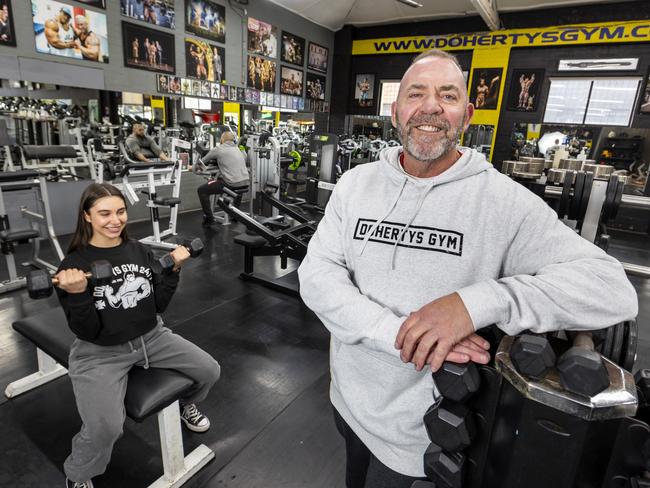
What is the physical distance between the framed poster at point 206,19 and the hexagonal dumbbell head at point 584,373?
7903mm

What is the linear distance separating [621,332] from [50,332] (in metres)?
2.27

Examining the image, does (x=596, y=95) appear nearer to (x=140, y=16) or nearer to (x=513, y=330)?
(x=140, y=16)

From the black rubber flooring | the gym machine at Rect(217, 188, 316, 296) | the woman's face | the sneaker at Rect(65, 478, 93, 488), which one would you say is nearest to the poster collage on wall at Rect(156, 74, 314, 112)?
the gym machine at Rect(217, 188, 316, 296)

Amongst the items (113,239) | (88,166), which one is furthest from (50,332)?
(88,166)

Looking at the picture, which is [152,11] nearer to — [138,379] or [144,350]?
[144,350]

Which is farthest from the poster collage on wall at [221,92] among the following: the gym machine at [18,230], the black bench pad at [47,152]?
the gym machine at [18,230]

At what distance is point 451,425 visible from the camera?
1.81ft

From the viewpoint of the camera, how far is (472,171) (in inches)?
36.1

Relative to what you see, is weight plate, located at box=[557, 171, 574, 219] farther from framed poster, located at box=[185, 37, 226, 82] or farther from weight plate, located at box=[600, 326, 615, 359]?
framed poster, located at box=[185, 37, 226, 82]

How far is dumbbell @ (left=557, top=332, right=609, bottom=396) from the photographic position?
43cm

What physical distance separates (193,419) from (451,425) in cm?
177

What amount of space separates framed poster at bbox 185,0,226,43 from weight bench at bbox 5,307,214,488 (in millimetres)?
6455

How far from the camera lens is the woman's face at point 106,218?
1.64 metres

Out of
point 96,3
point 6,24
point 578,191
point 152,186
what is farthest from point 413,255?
point 96,3
